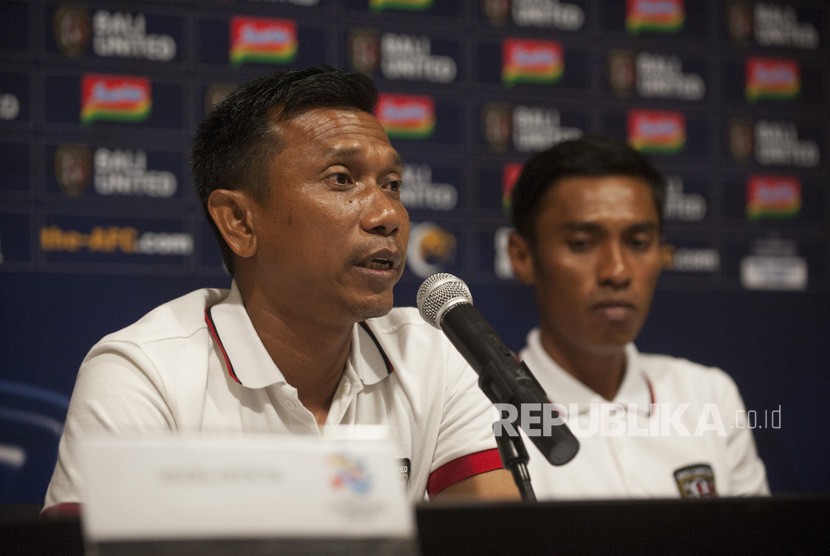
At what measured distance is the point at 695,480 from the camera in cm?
211

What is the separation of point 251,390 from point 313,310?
166 millimetres

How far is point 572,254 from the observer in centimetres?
220

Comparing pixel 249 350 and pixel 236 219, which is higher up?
pixel 236 219

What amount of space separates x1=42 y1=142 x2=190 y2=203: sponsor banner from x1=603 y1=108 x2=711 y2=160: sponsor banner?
4.08 ft

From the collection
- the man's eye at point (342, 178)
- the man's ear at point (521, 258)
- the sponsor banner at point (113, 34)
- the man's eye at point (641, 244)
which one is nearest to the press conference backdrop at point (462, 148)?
the sponsor banner at point (113, 34)

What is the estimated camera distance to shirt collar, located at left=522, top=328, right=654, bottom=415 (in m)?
2.19

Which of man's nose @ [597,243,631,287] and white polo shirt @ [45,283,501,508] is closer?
white polo shirt @ [45,283,501,508]

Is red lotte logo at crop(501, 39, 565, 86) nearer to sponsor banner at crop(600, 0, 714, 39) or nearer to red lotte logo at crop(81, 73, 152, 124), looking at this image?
sponsor banner at crop(600, 0, 714, 39)

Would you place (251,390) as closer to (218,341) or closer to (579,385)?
(218,341)

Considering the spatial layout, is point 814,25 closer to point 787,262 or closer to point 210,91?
point 787,262

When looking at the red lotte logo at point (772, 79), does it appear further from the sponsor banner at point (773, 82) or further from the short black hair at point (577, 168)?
the short black hair at point (577, 168)

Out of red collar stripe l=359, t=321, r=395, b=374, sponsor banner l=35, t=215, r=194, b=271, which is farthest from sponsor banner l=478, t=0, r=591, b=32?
red collar stripe l=359, t=321, r=395, b=374

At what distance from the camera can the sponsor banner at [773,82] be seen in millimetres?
2838

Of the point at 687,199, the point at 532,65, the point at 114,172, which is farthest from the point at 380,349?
the point at 687,199
